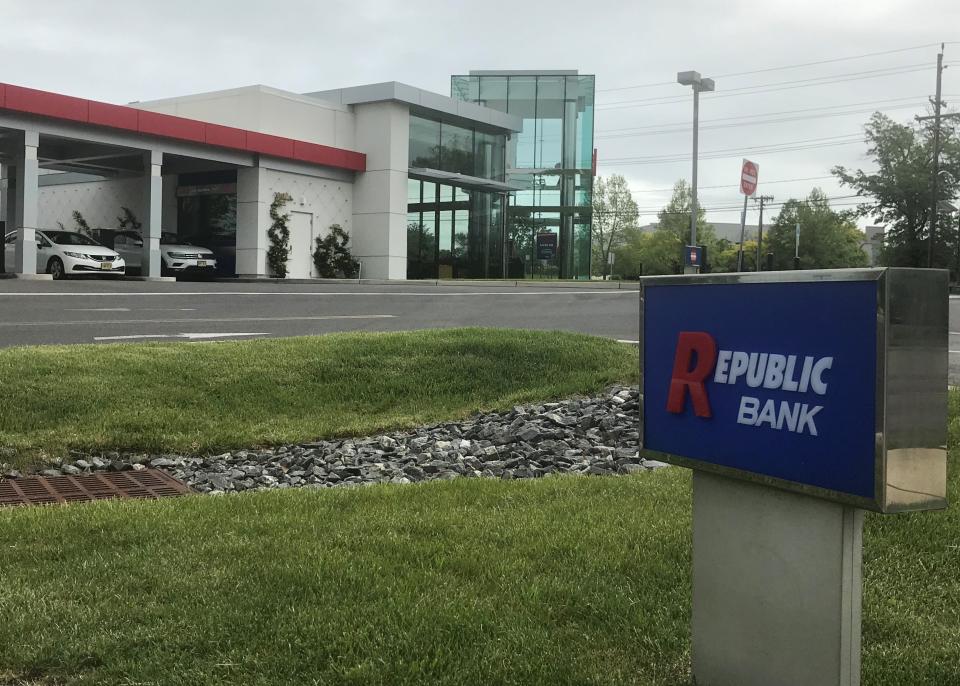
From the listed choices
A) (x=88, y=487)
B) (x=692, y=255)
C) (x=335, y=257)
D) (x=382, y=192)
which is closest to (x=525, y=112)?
(x=382, y=192)

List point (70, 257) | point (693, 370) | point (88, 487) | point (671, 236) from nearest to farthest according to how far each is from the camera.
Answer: point (693, 370)
point (88, 487)
point (70, 257)
point (671, 236)

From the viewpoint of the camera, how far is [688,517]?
4484mm

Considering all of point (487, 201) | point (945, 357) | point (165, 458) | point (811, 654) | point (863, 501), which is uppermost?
point (487, 201)

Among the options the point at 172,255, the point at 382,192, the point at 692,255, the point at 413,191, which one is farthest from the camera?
the point at 413,191

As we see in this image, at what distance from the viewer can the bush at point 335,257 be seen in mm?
35906

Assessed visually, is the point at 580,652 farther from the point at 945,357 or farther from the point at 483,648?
the point at 945,357

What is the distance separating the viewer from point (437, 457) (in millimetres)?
7250

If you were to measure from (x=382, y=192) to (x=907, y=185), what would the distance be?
38.5m

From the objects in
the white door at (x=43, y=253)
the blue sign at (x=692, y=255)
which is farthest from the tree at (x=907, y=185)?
the white door at (x=43, y=253)

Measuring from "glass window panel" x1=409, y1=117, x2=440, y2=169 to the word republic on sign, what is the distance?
36201 millimetres

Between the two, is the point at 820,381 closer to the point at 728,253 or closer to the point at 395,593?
the point at 395,593

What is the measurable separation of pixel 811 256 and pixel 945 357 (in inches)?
3139

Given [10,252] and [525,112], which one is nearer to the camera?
[10,252]

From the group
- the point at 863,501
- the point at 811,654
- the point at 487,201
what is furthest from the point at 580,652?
the point at 487,201
